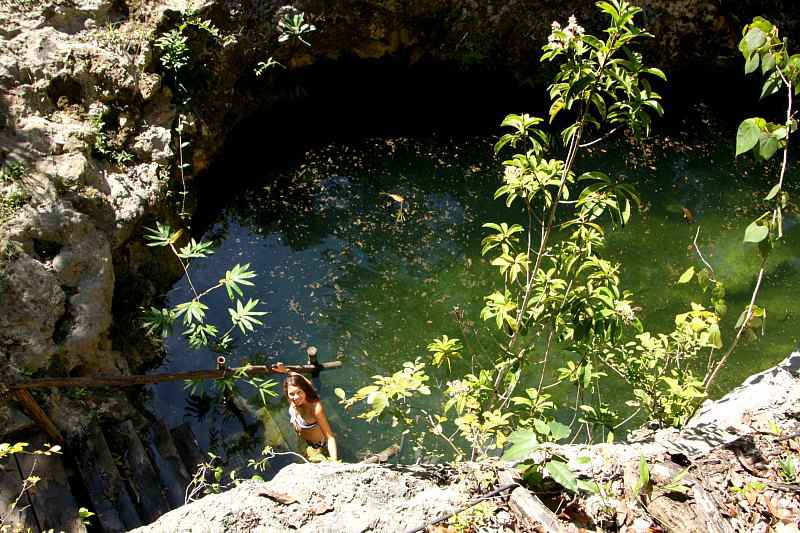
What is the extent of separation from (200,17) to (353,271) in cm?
306

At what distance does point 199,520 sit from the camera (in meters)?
2.47

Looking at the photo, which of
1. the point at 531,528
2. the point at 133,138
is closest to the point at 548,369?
the point at 531,528

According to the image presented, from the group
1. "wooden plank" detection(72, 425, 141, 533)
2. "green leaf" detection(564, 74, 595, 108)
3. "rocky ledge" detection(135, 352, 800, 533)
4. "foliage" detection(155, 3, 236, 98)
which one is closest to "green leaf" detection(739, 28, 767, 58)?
"green leaf" detection(564, 74, 595, 108)

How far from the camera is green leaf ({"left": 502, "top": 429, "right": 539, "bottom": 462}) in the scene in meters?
2.30

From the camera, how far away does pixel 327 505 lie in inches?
98.7

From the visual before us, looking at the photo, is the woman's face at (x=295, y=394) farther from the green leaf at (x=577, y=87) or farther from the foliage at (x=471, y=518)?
the green leaf at (x=577, y=87)

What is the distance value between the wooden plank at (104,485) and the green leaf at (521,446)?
277cm

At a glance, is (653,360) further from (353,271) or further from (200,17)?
(200,17)

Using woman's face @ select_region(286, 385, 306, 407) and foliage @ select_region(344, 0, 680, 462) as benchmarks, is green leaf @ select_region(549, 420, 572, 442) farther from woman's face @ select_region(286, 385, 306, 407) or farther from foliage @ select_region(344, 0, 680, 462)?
woman's face @ select_region(286, 385, 306, 407)

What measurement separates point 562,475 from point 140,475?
3.11m

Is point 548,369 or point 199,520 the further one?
point 548,369

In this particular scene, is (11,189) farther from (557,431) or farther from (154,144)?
(557,431)

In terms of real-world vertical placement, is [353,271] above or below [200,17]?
below

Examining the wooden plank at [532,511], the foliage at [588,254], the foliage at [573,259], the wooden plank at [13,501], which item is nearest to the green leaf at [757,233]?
the foliage at [588,254]
